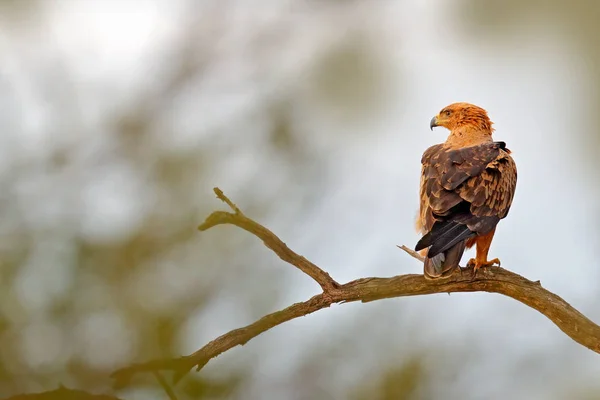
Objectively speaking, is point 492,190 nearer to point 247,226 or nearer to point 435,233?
point 435,233

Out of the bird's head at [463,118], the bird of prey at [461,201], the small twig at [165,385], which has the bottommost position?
the small twig at [165,385]

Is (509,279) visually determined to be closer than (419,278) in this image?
No

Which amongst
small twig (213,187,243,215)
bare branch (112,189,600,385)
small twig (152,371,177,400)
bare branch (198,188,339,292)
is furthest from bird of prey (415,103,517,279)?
small twig (152,371,177,400)

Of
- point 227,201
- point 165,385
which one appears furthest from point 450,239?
point 165,385

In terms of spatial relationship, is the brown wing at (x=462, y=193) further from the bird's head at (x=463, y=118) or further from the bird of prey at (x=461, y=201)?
the bird's head at (x=463, y=118)

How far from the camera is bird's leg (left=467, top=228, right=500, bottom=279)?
527 centimetres

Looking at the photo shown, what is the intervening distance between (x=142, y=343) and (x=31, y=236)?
0.28 meters

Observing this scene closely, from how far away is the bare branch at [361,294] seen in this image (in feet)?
4.56

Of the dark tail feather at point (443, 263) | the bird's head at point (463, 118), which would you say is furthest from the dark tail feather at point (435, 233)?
the bird's head at point (463, 118)

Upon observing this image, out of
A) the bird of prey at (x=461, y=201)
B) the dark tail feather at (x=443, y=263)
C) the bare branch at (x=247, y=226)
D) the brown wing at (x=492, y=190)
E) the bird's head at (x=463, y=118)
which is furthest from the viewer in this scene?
the bird's head at (x=463, y=118)

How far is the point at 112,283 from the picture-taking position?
1305mm

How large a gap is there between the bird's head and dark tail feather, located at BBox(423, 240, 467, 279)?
2.42 m

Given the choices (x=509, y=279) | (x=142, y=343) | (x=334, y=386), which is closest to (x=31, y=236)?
(x=142, y=343)

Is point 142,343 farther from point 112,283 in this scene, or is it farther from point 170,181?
point 170,181
